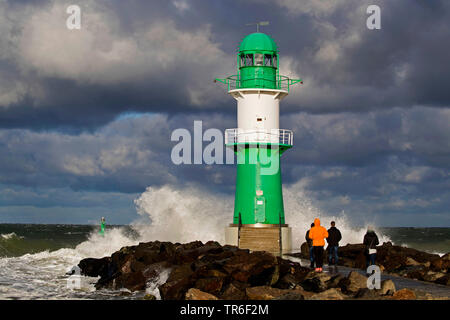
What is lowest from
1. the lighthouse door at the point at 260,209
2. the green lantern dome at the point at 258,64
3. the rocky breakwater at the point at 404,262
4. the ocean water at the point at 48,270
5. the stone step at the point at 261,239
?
the ocean water at the point at 48,270

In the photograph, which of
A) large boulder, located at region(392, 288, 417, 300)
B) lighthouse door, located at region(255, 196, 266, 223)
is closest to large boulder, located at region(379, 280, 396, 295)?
large boulder, located at region(392, 288, 417, 300)

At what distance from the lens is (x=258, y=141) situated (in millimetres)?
25672

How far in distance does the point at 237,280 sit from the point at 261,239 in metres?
9.69

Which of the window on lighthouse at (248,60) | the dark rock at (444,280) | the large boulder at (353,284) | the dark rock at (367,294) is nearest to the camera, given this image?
the dark rock at (367,294)

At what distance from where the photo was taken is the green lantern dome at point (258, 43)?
25.8m

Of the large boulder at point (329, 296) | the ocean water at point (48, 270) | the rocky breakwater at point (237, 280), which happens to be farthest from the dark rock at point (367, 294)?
the ocean water at point (48, 270)

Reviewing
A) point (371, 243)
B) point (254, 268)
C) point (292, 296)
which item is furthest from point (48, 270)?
point (292, 296)

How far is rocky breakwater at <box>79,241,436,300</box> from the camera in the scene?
13.6m

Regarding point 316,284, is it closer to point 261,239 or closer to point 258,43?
point 261,239

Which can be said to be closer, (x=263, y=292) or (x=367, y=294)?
(x=367, y=294)

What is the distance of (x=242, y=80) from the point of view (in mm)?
26141

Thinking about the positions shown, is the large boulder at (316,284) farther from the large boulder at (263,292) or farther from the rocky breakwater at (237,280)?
the large boulder at (263,292)

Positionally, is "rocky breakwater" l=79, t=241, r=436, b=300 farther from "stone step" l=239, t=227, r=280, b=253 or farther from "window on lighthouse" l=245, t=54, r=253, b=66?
"window on lighthouse" l=245, t=54, r=253, b=66
